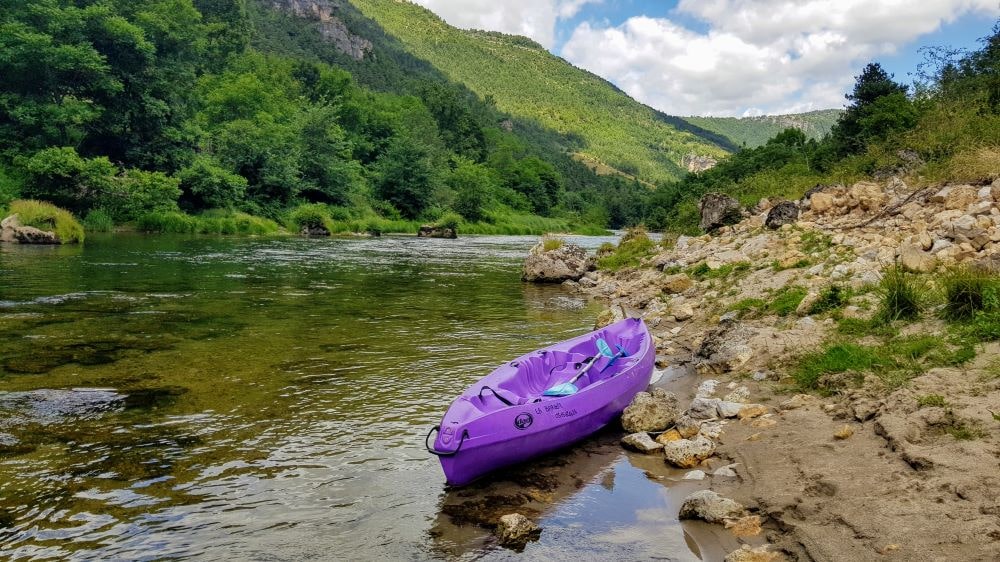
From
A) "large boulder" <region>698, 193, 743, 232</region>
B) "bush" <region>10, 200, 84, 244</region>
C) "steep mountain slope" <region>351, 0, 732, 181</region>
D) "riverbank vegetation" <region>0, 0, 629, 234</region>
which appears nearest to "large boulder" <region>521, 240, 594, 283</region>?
"large boulder" <region>698, 193, 743, 232</region>

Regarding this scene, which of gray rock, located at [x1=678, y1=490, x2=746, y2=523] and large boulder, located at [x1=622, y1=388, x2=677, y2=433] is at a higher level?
large boulder, located at [x1=622, y1=388, x2=677, y2=433]

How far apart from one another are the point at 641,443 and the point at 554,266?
16151 mm

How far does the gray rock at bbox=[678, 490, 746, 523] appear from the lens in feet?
15.7

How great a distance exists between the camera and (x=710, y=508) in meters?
4.85

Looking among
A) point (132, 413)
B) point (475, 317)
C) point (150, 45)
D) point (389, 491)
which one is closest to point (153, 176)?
point (150, 45)

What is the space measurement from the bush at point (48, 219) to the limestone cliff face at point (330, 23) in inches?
4738

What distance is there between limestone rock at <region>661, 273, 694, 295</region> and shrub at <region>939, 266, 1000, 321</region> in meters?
7.72

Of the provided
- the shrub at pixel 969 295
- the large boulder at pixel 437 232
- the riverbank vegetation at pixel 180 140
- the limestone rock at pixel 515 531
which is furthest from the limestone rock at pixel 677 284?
the large boulder at pixel 437 232

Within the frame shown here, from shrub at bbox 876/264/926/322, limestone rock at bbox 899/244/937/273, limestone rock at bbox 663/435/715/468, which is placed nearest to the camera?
limestone rock at bbox 663/435/715/468

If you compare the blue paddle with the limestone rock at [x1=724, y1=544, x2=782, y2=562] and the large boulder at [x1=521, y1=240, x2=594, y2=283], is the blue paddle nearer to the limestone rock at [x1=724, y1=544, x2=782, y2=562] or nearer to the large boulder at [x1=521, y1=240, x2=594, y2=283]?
the limestone rock at [x1=724, y1=544, x2=782, y2=562]

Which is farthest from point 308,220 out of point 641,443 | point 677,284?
point 641,443

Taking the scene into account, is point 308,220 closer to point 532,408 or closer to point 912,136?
point 912,136

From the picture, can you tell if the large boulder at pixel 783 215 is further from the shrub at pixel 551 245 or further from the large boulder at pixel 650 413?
the large boulder at pixel 650 413

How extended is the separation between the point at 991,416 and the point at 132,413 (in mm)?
8438
